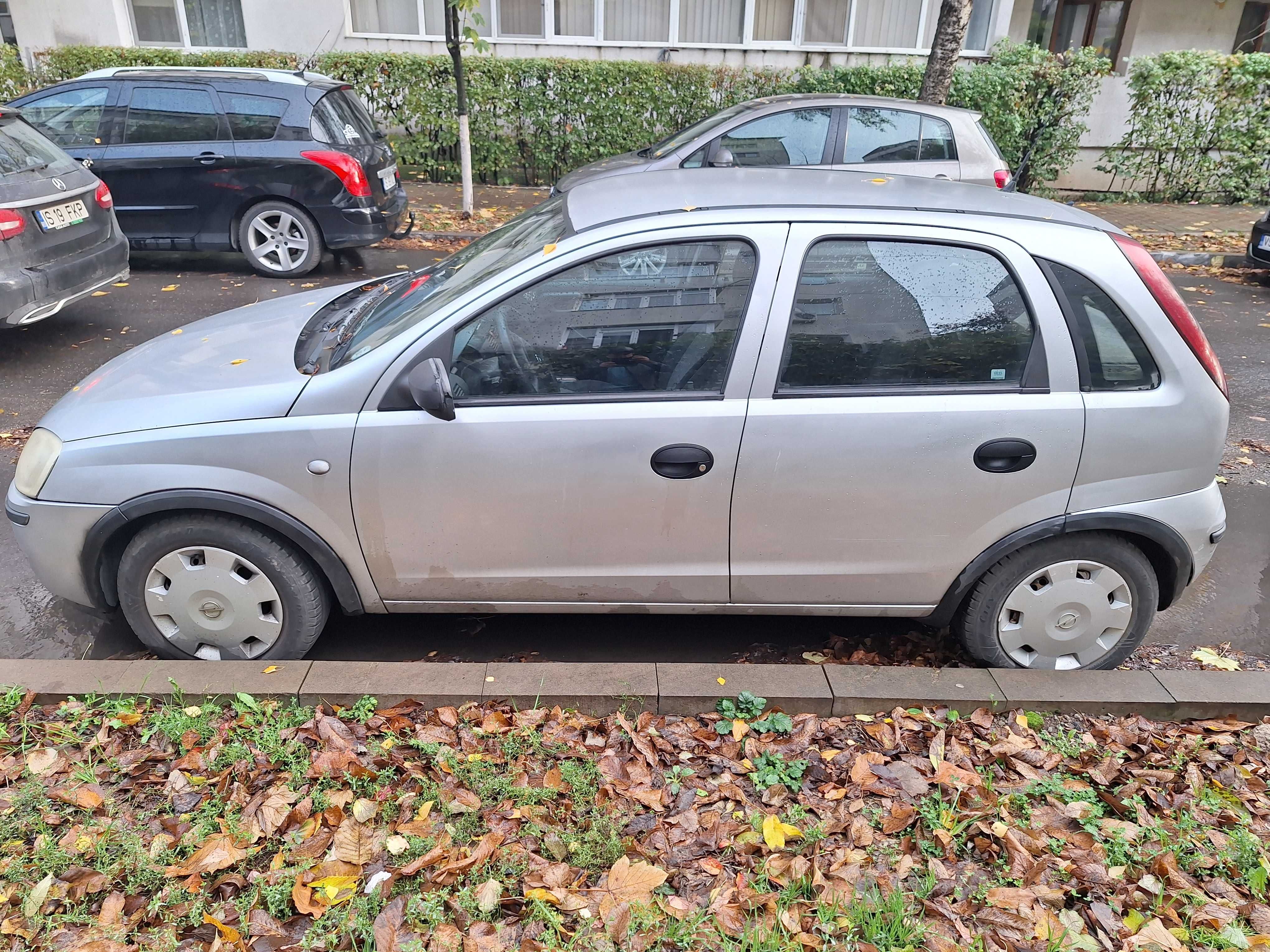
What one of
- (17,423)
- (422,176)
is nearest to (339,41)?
(422,176)

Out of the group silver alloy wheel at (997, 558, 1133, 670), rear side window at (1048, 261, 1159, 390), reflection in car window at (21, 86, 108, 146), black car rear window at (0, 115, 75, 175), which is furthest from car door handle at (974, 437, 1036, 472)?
reflection in car window at (21, 86, 108, 146)

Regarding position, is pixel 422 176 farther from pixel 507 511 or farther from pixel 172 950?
pixel 172 950

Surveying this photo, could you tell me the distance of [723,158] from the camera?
791 cm

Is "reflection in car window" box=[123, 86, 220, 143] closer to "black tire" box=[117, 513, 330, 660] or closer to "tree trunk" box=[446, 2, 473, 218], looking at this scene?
"tree trunk" box=[446, 2, 473, 218]

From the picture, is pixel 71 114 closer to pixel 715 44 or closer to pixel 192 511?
pixel 192 511

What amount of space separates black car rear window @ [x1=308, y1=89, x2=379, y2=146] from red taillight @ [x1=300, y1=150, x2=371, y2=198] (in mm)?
177

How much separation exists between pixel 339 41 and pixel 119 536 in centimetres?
1391

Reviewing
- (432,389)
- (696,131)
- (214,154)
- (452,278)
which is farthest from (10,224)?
(696,131)

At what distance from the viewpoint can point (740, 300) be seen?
3.15 metres

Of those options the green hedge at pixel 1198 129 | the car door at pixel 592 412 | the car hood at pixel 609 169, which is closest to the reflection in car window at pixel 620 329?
the car door at pixel 592 412

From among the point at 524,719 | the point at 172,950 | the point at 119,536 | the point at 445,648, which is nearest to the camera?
the point at 172,950

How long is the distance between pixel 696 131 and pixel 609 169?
2.97 ft

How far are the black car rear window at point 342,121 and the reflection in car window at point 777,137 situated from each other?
3497mm

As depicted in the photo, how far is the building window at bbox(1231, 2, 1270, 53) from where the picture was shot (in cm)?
1606
